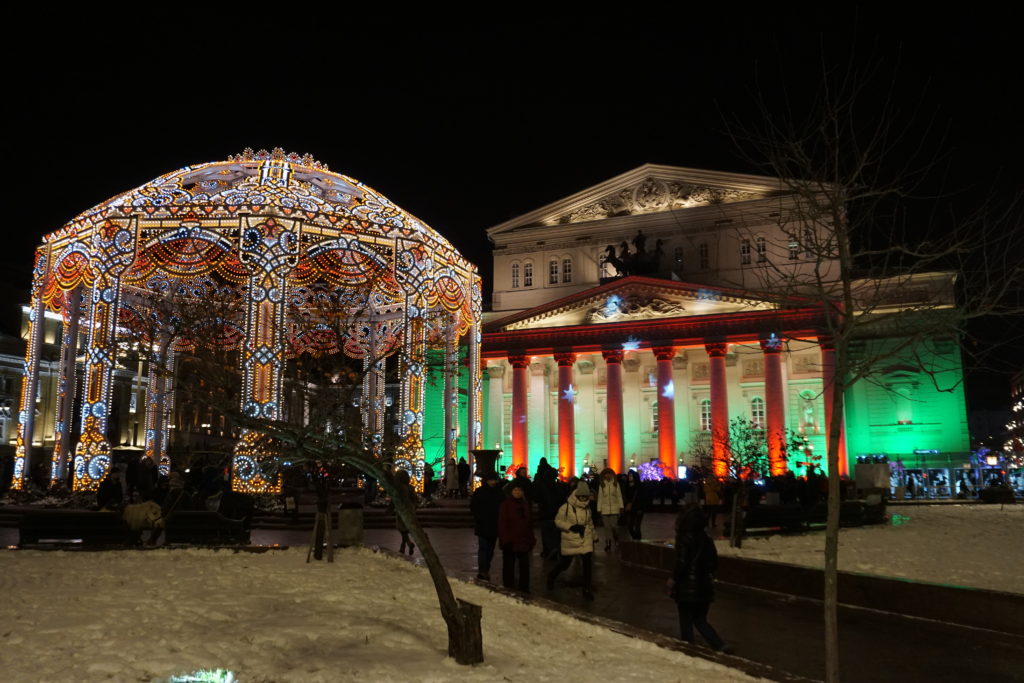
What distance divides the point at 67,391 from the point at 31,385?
3.36ft

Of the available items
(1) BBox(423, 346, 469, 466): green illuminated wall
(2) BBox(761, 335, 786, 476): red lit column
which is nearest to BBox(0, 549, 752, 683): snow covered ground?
(2) BBox(761, 335, 786, 476): red lit column

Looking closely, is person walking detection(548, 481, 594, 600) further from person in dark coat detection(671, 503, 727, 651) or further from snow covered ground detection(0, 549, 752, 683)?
person in dark coat detection(671, 503, 727, 651)

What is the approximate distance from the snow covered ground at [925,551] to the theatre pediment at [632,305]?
24.5 m

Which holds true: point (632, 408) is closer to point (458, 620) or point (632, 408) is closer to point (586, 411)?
point (586, 411)

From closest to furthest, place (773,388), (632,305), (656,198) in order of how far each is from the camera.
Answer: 1. (773,388)
2. (632,305)
3. (656,198)

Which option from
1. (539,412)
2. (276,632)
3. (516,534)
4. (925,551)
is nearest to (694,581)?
(276,632)

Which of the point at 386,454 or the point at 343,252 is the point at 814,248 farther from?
the point at 343,252

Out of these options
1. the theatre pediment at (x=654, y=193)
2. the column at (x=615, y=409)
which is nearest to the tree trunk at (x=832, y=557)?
the column at (x=615, y=409)

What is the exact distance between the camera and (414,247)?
25.3m

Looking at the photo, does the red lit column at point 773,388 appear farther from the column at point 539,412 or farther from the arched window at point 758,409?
the column at point 539,412

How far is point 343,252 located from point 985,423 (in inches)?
5499

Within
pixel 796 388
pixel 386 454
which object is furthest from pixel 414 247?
pixel 796 388

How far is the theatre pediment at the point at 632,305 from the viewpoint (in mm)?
43312

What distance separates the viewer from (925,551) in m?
13.9
